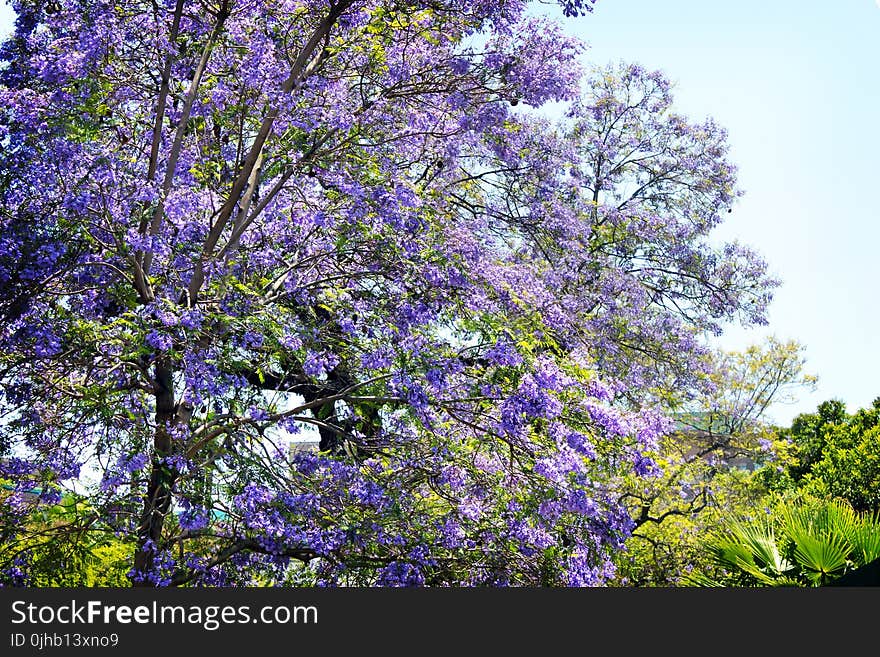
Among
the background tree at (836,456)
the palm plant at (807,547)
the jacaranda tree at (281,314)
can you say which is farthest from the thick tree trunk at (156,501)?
the background tree at (836,456)

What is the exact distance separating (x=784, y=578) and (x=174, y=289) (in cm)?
522

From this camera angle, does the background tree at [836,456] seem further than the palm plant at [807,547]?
Yes

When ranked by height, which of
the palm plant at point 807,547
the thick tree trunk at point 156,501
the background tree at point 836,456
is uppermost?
the background tree at point 836,456

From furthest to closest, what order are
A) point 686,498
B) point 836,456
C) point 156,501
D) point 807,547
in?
point 836,456 → point 686,498 → point 156,501 → point 807,547

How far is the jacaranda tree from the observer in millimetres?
7164

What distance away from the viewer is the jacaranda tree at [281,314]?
7.16m

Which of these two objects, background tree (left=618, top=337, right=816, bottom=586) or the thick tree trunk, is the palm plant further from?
the thick tree trunk

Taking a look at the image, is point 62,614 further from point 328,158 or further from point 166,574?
point 328,158

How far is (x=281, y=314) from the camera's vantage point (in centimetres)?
785

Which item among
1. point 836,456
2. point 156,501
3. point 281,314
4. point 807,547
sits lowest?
point 807,547

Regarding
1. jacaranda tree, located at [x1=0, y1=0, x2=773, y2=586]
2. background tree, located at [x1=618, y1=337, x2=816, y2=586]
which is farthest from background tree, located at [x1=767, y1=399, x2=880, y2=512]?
jacaranda tree, located at [x1=0, y1=0, x2=773, y2=586]

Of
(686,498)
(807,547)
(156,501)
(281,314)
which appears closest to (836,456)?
(686,498)

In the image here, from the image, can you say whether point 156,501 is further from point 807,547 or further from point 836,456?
point 836,456

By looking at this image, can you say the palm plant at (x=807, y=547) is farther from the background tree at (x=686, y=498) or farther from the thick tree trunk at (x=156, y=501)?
the thick tree trunk at (x=156, y=501)
